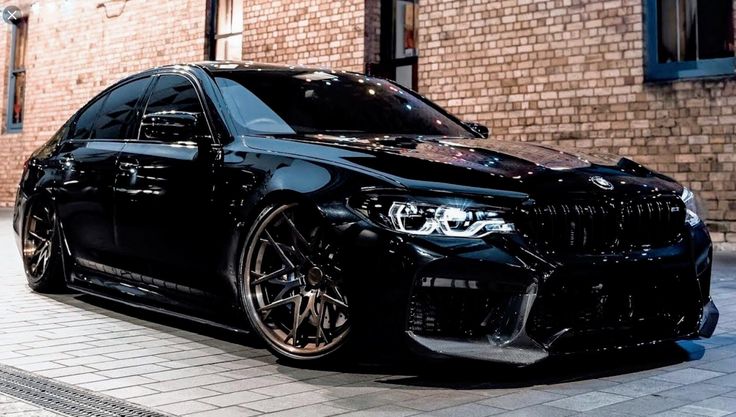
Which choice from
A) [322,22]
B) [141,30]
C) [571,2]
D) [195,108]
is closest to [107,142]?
[195,108]

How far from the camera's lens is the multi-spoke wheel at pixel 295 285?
12.2 feet

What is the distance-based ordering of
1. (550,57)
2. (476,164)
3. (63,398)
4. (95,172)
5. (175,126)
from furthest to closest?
(550,57)
(95,172)
(175,126)
(476,164)
(63,398)

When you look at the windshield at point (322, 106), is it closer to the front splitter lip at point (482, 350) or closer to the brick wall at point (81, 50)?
the front splitter lip at point (482, 350)

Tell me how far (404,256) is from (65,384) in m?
1.43

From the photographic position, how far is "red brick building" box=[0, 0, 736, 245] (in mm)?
9859

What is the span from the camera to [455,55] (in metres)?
11.9

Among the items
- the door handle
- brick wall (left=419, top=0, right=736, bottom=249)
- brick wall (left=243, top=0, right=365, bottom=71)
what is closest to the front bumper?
the door handle

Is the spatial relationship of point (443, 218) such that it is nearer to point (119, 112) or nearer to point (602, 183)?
point (602, 183)

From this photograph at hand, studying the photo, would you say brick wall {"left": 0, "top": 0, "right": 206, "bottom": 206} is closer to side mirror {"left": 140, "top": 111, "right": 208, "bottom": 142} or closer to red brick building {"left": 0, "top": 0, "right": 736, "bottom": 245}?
red brick building {"left": 0, "top": 0, "right": 736, "bottom": 245}

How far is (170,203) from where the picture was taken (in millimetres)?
4535

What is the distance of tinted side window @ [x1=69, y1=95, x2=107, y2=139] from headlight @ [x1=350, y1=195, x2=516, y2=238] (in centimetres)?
297

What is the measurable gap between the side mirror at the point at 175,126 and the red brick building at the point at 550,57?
22.5 feet

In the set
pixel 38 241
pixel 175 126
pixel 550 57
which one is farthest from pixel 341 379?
pixel 550 57

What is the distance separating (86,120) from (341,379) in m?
3.01
